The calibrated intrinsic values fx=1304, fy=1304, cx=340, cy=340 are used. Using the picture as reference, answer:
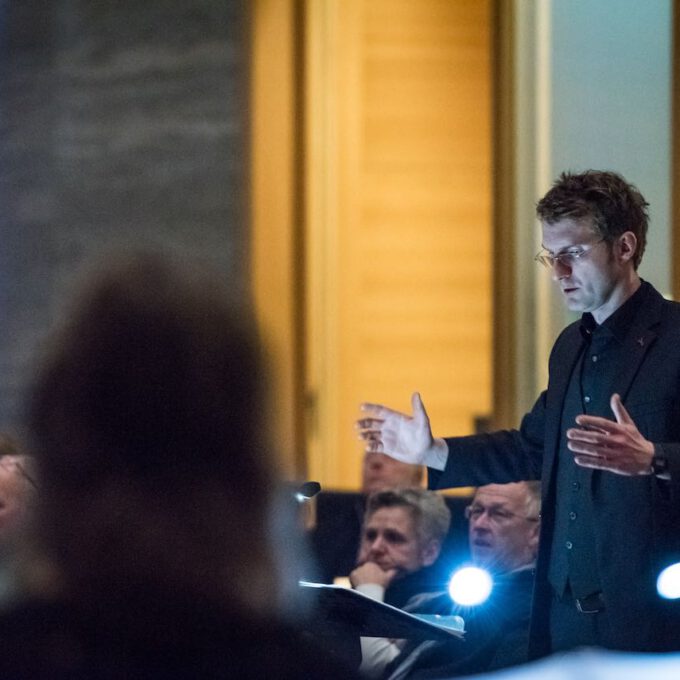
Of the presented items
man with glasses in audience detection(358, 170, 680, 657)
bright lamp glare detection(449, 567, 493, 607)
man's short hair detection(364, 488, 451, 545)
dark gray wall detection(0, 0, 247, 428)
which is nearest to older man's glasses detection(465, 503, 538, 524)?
man's short hair detection(364, 488, 451, 545)

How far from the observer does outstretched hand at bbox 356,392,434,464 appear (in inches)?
116

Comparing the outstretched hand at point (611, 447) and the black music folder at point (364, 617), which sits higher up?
the outstretched hand at point (611, 447)

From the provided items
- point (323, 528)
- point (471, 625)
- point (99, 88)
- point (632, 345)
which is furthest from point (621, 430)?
point (99, 88)

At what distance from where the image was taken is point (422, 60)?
222 inches

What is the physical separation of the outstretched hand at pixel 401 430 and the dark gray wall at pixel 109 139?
9.56 ft

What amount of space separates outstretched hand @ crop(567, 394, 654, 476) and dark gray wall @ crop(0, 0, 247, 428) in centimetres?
358

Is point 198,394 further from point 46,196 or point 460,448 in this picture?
point 46,196

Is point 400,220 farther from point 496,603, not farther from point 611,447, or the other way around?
point 611,447

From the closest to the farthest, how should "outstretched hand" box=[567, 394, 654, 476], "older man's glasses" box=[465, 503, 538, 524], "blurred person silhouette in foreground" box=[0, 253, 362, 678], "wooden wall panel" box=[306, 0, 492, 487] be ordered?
"blurred person silhouette in foreground" box=[0, 253, 362, 678] → "outstretched hand" box=[567, 394, 654, 476] → "older man's glasses" box=[465, 503, 538, 524] → "wooden wall panel" box=[306, 0, 492, 487]

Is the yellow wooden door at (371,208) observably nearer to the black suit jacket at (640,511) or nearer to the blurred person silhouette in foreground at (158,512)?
the black suit jacket at (640,511)

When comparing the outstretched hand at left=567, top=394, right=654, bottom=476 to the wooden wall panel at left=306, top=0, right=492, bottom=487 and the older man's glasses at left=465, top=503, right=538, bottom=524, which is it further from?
the wooden wall panel at left=306, top=0, right=492, bottom=487

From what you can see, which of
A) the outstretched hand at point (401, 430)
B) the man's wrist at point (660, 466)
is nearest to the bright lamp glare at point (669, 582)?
the man's wrist at point (660, 466)

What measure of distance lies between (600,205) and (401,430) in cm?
66

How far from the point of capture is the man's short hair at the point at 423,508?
412cm
